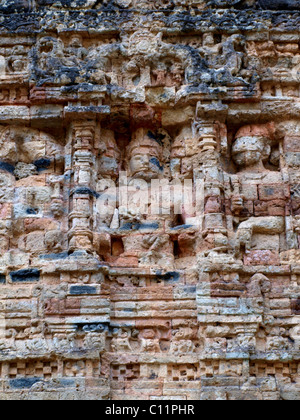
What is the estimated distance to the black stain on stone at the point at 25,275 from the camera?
10016 mm

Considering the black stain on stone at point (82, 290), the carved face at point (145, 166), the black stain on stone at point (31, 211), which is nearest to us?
the black stain on stone at point (82, 290)

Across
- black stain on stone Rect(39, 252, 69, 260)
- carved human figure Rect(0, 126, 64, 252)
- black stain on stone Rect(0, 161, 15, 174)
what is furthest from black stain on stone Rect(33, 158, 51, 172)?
black stain on stone Rect(39, 252, 69, 260)

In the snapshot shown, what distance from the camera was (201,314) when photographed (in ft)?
31.9

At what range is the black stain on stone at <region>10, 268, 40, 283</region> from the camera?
1002 cm

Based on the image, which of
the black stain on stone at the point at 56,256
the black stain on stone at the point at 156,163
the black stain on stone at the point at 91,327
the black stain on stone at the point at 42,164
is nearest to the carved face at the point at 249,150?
the black stain on stone at the point at 156,163

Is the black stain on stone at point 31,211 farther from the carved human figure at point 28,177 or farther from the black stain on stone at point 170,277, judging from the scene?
the black stain on stone at point 170,277

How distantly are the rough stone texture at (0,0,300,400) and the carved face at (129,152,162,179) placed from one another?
21 millimetres

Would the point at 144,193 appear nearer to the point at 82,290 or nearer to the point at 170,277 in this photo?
the point at 170,277

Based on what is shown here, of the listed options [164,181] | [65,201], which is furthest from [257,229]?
[65,201]

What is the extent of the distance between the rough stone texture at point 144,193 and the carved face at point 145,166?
0.07 feet

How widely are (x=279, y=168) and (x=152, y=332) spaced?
2.91 metres

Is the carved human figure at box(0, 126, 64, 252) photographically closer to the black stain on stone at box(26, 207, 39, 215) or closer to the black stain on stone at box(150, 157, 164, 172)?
the black stain on stone at box(26, 207, 39, 215)

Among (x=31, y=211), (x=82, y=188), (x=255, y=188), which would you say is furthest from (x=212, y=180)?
(x=31, y=211)

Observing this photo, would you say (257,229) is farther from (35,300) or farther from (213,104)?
(35,300)
